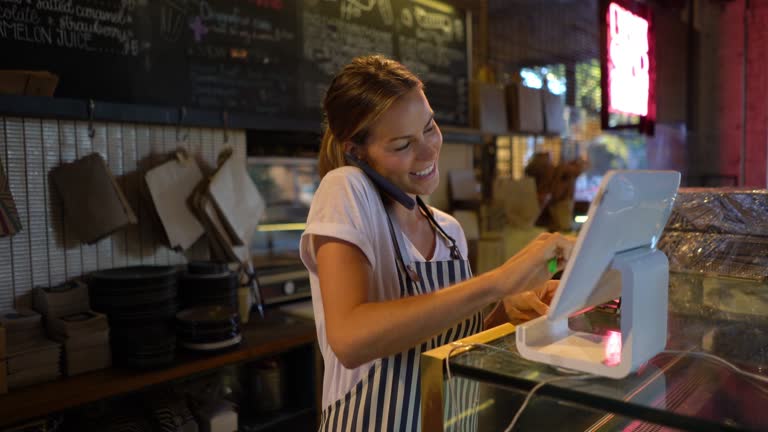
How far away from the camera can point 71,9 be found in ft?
7.52

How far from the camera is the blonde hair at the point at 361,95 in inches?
46.6

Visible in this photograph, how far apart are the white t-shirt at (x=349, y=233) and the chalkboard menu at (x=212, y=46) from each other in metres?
1.68

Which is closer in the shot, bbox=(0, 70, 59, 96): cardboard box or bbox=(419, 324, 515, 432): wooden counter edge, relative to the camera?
bbox=(419, 324, 515, 432): wooden counter edge

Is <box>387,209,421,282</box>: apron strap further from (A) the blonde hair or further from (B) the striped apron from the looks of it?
(A) the blonde hair

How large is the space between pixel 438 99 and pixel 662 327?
3.16 metres

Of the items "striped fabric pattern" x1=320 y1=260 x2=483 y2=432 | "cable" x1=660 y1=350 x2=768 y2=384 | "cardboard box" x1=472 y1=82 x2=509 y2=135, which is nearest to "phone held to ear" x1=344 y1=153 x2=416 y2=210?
"striped fabric pattern" x1=320 y1=260 x2=483 y2=432

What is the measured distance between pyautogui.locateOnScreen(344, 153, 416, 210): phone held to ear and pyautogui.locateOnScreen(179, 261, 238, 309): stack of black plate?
140cm

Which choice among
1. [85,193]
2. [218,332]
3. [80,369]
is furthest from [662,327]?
[85,193]

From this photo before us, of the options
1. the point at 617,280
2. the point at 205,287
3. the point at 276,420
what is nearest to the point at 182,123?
the point at 205,287

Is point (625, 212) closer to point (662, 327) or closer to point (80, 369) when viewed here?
point (662, 327)

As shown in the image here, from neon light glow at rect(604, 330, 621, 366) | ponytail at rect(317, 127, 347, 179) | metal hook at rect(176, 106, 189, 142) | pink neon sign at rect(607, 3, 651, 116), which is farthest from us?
pink neon sign at rect(607, 3, 651, 116)

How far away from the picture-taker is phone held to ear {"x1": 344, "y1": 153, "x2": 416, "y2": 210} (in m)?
1.21

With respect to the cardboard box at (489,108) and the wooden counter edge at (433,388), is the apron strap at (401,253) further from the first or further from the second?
the cardboard box at (489,108)

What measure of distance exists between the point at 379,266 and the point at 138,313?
1383 millimetres
